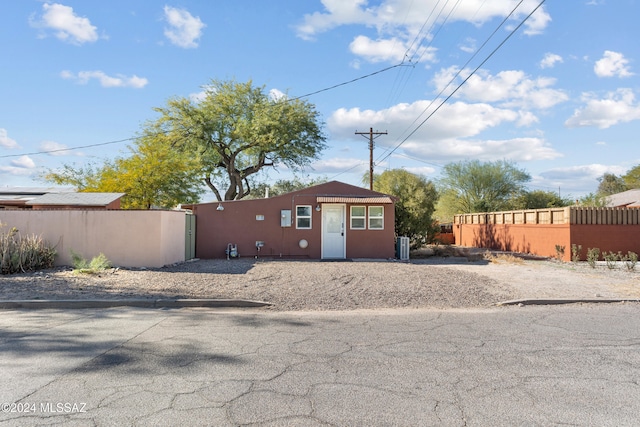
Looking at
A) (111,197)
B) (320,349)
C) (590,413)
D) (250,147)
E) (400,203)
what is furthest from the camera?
(250,147)

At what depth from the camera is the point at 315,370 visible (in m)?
4.90

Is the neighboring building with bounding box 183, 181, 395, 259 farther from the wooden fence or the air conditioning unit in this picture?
the wooden fence

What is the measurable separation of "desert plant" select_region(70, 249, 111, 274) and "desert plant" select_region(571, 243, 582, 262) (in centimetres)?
1684

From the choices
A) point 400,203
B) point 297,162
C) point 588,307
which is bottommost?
point 588,307

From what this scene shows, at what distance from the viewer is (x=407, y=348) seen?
5836mm

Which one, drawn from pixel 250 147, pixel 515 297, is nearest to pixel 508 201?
pixel 250 147

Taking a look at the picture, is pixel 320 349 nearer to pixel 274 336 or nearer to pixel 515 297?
pixel 274 336

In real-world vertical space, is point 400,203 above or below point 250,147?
below

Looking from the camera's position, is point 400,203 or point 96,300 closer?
point 96,300

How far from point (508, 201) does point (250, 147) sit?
77.6ft

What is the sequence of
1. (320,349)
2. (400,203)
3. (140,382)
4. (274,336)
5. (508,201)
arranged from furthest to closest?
(508,201) < (400,203) < (274,336) < (320,349) < (140,382)

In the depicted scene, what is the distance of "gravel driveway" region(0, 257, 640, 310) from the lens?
9336 mm

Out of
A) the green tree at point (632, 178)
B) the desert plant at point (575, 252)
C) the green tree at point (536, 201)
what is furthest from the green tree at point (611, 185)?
the desert plant at point (575, 252)

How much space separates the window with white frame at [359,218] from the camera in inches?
754
